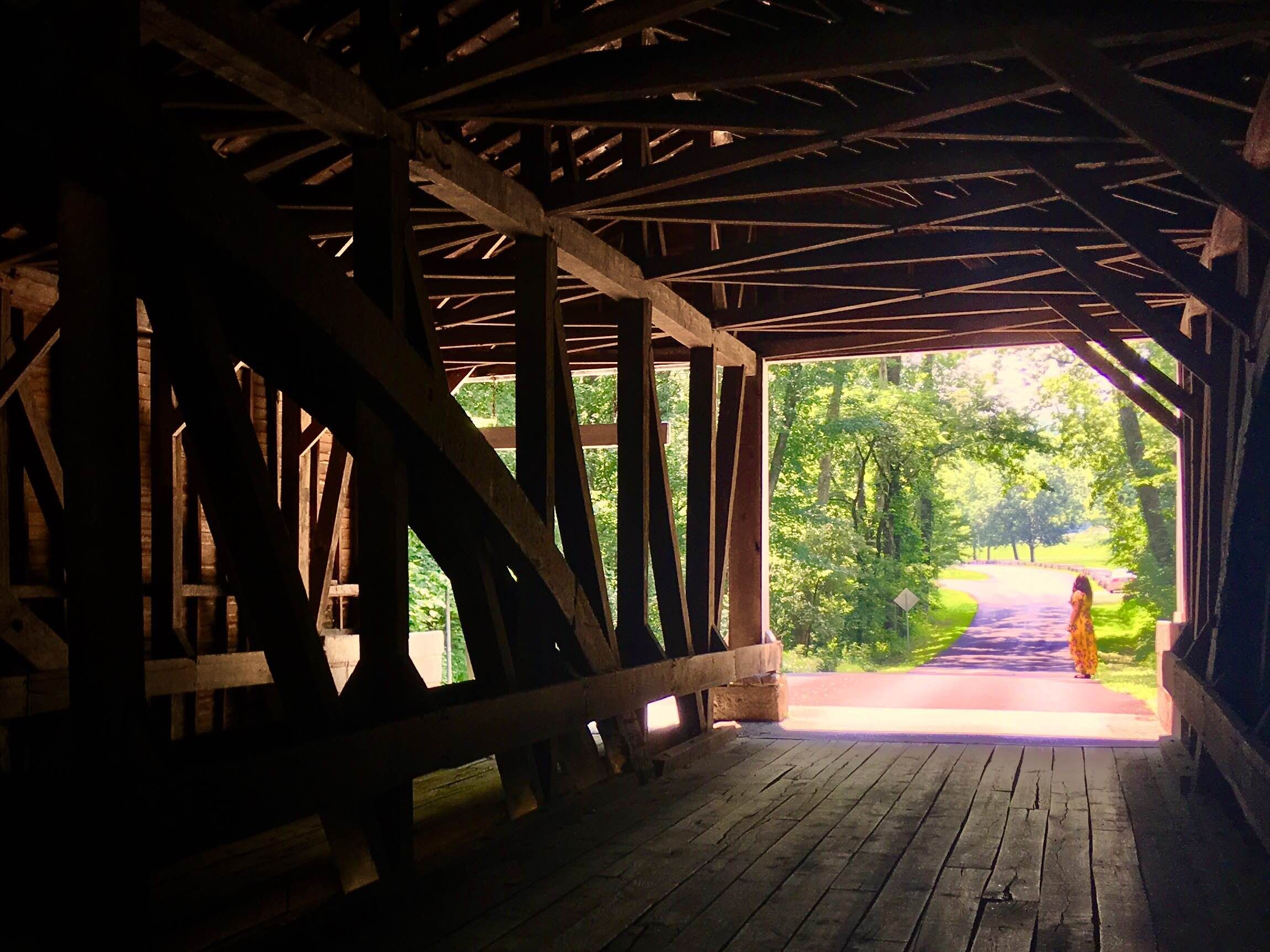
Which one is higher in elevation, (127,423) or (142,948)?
(127,423)

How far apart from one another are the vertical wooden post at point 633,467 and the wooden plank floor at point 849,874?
3.09 feet

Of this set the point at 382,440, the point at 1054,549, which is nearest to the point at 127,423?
the point at 382,440

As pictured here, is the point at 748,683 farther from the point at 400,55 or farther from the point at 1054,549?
the point at 1054,549

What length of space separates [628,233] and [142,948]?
549 centimetres

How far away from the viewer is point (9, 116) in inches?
123

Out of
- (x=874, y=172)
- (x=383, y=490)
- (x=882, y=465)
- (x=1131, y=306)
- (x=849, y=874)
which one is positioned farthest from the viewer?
(x=882, y=465)

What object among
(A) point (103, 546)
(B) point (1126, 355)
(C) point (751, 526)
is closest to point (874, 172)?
(B) point (1126, 355)

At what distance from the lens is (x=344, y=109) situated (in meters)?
4.55

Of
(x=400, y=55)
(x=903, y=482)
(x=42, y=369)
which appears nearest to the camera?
(x=400, y=55)

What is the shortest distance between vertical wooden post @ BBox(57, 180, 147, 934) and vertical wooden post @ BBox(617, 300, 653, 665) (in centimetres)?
433

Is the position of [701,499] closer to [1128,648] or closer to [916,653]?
[1128,648]

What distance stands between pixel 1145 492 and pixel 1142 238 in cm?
2531

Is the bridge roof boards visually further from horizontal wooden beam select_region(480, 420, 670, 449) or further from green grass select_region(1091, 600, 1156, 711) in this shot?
green grass select_region(1091, 600, 1156, 711)

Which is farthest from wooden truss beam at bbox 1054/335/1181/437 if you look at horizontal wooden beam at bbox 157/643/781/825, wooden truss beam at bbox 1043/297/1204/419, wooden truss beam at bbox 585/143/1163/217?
horizontal wooden beam at bbox 157/643/781/825
